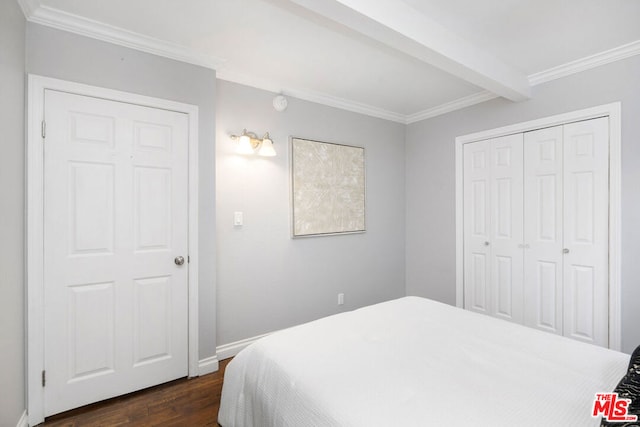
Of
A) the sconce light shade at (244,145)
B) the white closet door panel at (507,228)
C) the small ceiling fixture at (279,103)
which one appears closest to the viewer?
the sconce light shade at (244,145)

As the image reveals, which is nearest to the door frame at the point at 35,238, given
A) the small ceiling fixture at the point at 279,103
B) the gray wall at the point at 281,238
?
the gray wall at the point at 281,238

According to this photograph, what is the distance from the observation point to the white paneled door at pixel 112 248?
192cm

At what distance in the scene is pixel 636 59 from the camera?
2.30 m

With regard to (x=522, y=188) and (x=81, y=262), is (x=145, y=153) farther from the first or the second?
(x=522, y=188)

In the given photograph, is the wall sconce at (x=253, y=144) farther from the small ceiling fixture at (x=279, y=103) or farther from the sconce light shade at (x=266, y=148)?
the small ceiling fixture at (x=279, y=103)

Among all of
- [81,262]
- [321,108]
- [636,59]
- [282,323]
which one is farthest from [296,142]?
[636,59]

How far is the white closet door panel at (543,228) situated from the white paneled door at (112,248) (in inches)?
118

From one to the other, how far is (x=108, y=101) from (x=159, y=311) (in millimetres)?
1468

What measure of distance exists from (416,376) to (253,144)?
2145 millimetres

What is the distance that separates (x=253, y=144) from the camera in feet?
8.89

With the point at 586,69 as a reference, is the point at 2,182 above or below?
below

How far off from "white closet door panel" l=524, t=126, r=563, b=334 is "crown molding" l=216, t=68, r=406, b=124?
1.49 meters

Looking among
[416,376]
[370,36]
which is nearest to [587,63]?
[370,36]

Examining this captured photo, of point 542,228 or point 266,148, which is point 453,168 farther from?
point 266,148
